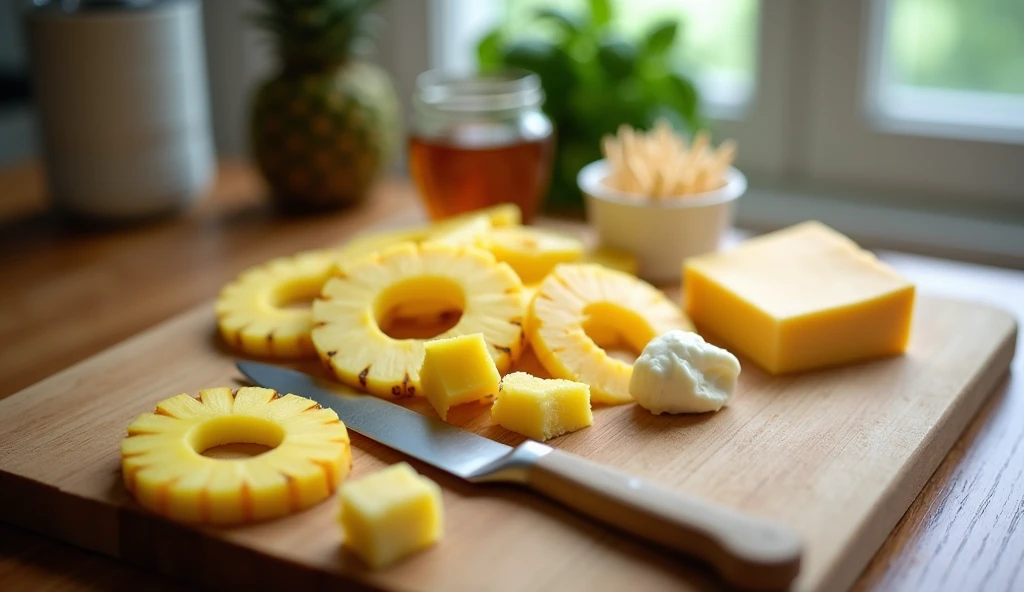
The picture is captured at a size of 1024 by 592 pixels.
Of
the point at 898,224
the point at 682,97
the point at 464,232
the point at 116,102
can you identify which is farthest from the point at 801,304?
the point at 116,102

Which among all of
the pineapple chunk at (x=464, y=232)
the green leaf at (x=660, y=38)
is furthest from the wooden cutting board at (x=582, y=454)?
the green leaf at (x=660, y=38)

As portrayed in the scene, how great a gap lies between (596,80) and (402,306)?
2.46ft

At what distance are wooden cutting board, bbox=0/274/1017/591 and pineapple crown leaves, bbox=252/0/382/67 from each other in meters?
0.75

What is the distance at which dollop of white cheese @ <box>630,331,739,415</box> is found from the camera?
1.10 m

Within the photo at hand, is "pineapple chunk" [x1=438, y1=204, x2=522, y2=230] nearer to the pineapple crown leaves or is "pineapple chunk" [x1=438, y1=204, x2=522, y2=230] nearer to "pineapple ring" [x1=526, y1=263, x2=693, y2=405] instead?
"pineapple ring" [x1=526, y1=263, x2=693, y2=405]

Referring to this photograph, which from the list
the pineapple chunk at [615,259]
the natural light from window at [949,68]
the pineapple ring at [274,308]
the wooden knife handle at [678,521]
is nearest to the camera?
the wooden knife handle at [678,521]

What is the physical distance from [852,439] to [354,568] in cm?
55

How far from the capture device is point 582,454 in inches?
41.4

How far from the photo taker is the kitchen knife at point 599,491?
0.81 m

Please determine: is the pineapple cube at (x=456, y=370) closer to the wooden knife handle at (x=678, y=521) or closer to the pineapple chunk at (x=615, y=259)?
the wooden knife handle at (x=678, y=521)

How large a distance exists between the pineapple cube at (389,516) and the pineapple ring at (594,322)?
331mm

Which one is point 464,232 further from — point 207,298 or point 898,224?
point 898,224

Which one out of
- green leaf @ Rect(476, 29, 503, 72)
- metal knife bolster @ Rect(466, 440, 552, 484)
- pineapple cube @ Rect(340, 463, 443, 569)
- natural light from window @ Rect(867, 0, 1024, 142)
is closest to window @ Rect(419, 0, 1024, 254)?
natural light from window @ Rect(867, 0, 1024, 142)

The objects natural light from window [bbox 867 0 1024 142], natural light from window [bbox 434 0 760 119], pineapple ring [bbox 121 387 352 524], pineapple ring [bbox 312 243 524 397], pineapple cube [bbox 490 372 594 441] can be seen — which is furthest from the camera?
natural light from window [bbox 434 0 760 119]
